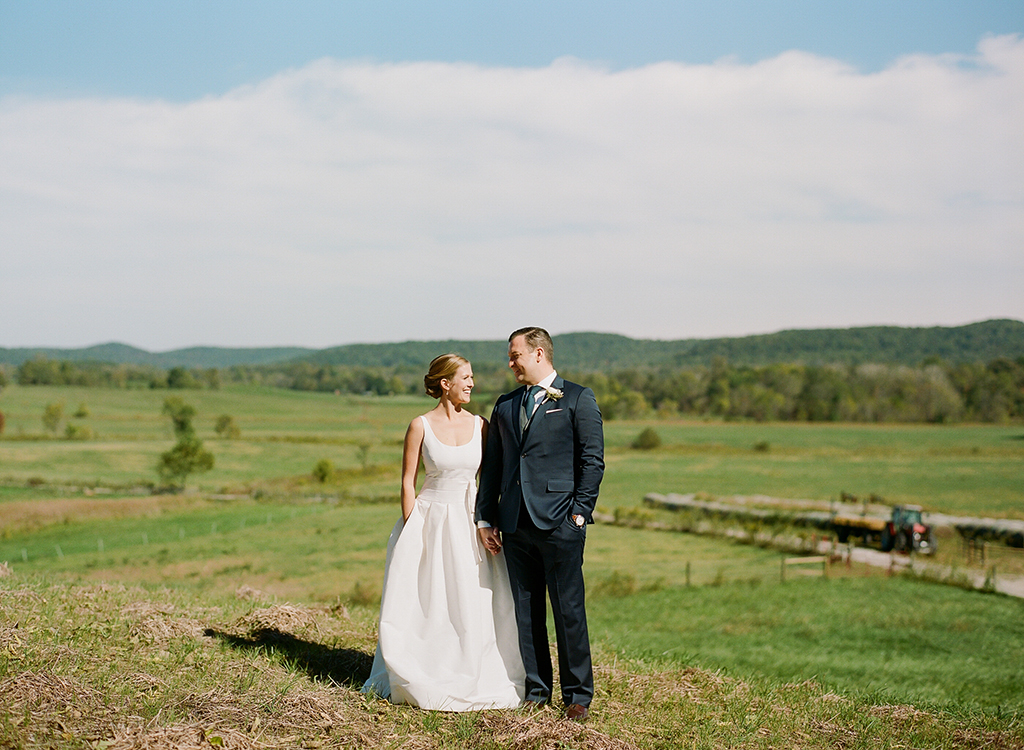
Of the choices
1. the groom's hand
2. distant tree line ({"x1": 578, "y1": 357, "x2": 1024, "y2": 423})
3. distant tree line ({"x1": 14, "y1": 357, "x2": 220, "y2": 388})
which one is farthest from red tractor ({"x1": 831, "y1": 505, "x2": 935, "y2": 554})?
distant tree line ({"x1": 14, "y1": 357, "x2": 220, "y2": 388})

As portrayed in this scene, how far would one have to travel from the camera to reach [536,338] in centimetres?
539

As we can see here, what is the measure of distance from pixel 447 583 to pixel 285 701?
4.14 ft

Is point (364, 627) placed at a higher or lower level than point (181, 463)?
higher

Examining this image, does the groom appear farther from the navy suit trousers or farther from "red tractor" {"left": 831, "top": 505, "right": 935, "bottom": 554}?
"red tractor" {"left": 831, "top": 505, "right": 935, "bottom": 554}

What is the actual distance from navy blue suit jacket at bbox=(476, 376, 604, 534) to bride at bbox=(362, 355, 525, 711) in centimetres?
34

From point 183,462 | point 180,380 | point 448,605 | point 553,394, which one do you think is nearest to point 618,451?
point 183,462

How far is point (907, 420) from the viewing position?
12406cm

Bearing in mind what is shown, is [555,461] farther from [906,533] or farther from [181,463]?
[181,463]

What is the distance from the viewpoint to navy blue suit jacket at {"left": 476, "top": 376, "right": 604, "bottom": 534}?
17.3ft

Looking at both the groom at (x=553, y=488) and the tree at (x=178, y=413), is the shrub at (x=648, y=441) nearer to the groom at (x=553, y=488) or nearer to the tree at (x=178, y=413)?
the tree at (x=178, y=413)

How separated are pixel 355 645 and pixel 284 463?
73.9 metres

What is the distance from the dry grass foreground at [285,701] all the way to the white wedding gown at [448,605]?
0.75 feet

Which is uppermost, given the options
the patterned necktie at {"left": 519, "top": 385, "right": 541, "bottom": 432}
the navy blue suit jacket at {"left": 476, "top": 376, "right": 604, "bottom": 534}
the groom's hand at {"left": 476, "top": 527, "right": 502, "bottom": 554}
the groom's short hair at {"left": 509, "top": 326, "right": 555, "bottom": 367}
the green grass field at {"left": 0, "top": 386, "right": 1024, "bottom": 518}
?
the groom's short hair at {"left": 509, "top": 326, "right": 555, "bottom": 367}

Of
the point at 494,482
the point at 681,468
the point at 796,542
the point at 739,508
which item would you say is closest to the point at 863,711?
the point at 494,482
